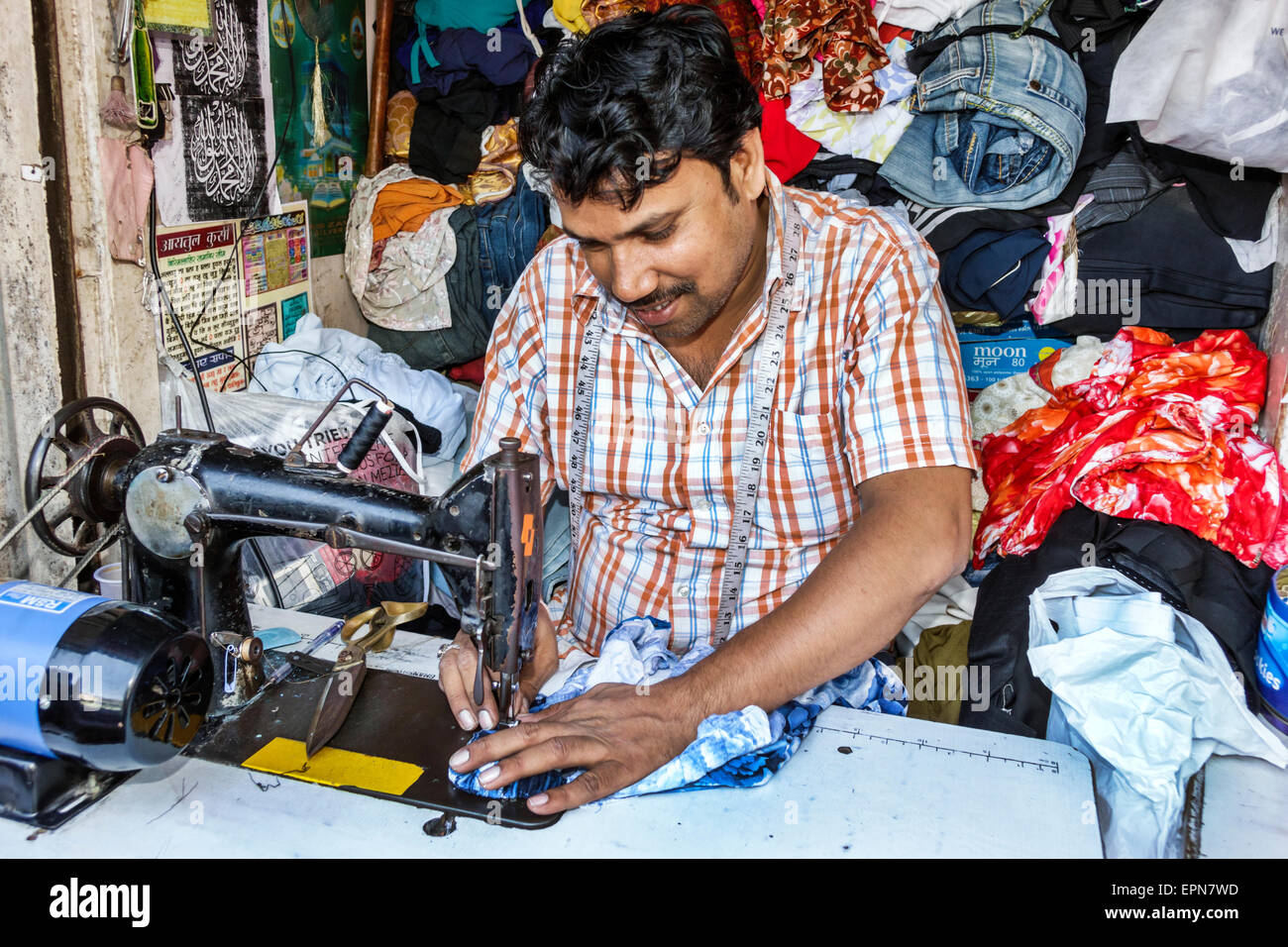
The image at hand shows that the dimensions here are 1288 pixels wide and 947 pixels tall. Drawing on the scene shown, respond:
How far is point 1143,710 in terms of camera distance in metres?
1.23

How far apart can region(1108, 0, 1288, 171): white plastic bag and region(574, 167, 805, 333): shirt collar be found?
3.44 feet

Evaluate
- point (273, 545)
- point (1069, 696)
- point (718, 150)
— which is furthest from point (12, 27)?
point (1069, 696)

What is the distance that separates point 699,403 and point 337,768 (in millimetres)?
762

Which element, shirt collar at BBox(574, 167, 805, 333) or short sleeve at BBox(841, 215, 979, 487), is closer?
short sleeve at BBox(841, 215, 979, 487)

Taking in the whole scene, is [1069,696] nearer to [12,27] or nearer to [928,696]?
[928,696]

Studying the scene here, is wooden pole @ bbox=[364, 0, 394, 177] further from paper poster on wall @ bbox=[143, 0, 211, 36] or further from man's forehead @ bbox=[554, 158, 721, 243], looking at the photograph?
man's forehead @ bbox=[554, 158, 721, 243]

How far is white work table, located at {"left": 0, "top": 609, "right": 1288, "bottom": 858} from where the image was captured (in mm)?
1025

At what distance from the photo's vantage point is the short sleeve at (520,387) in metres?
1.71

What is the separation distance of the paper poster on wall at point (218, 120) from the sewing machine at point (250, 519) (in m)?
1.22

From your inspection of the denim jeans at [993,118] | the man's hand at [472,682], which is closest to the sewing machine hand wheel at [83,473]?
the man's hand at [472,682]

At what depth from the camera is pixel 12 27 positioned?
5.44 feet

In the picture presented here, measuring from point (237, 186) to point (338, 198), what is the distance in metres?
0.62

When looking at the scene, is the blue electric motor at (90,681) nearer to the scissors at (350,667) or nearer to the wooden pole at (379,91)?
the scissors at (350,667)

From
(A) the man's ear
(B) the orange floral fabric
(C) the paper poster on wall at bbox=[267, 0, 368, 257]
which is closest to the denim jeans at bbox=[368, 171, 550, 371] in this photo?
(C) the paper poster on wall at bbox=[267, 0, 368, 257]
